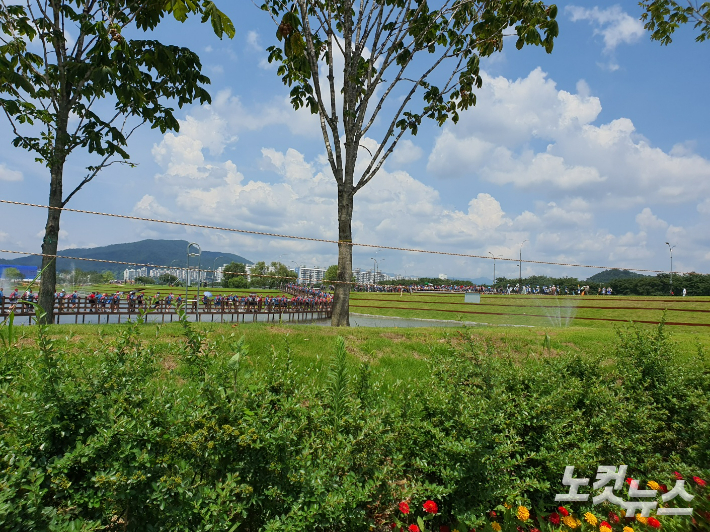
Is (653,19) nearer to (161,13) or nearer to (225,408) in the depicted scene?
(161,13)

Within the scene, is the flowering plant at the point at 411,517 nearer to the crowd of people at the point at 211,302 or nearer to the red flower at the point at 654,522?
the red flower at the point at 654,522

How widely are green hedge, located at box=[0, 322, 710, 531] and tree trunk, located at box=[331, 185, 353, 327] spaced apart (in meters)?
4.93

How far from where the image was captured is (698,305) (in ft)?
Answer: 49.1

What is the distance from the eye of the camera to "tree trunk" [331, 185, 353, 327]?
27.0ft

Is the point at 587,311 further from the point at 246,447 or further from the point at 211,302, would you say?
the point at 246,447

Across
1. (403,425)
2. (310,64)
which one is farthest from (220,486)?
(310,64)

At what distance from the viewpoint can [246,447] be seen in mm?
2047

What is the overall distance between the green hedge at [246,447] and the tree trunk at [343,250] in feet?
16.2

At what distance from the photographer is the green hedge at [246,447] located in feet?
5.90

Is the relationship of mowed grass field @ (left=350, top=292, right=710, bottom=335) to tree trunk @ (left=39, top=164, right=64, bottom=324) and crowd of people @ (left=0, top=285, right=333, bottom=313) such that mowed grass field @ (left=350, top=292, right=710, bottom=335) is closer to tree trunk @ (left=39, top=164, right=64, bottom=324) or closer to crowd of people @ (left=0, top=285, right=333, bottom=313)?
tree trunk @ (left=39, top=164, right=64, bottom=324)

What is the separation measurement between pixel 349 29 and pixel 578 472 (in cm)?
822
